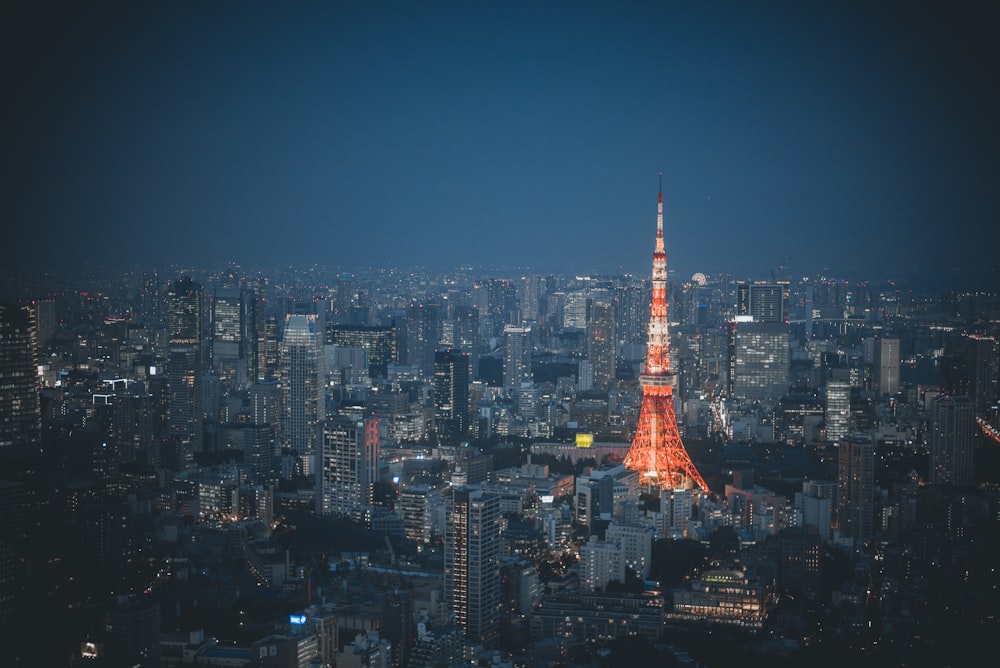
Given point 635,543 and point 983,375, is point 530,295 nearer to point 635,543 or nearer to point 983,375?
point 635,543

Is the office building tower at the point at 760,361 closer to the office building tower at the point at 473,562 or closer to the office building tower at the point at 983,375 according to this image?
the office building tower at the point at 983,375

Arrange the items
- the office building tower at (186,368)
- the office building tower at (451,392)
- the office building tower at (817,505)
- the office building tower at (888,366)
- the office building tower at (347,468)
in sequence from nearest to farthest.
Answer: the office building tower at (817,505) < the office building tower at (888,366) < the office building tower at (347,468) < the office building tower at (186,368) < the office building tower at (451,392)

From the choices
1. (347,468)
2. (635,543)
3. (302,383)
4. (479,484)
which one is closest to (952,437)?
(635,543)

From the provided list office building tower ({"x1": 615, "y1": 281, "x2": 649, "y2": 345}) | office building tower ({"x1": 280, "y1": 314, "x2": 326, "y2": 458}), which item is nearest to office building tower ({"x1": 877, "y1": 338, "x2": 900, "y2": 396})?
office building tower ({"x1": 615, "y1": 281, "x2": 649, "y2": 345})

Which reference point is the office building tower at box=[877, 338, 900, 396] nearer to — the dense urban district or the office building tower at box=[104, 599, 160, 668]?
the dense urban district

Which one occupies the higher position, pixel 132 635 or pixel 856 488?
pixel 856 488

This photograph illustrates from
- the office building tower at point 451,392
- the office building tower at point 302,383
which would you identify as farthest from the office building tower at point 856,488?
the office building tower at point 451,392
